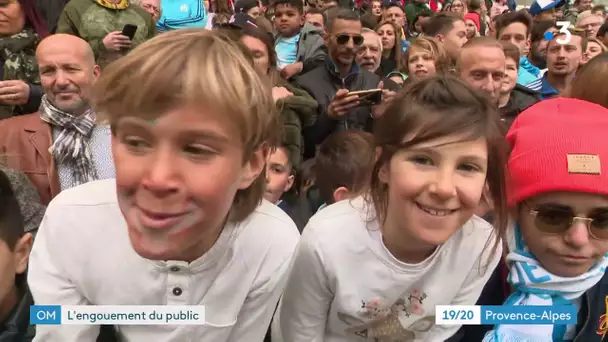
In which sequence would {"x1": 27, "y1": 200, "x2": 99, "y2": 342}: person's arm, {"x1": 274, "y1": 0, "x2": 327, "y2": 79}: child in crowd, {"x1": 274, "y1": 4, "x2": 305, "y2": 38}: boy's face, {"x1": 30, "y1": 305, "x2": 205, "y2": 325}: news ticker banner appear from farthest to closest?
{"x1": 274, "y1": 4, "x2": 305, "y2": 38}: boy's face
{"x1": 274, "y1": 0, "x2": 327, "y2": 79}: child in crowd
{"x1": 27, "y1": 200, "x2": 99, "y2": 342}: person's arm
{"x1": 30, "y1": 305, "x2": 205, "y2": 325}: news ticker banner

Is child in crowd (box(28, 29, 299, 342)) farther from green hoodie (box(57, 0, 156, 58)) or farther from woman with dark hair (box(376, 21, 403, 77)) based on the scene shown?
woman with dark hair (box(376, 21, 403, 77))

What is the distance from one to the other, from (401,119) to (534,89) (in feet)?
7.15

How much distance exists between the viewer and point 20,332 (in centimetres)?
126

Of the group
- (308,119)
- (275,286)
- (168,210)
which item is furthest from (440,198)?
(308,119)

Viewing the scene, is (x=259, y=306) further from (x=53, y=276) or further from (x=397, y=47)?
(x=397, y=47)

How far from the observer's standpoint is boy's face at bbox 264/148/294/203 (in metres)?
2.11

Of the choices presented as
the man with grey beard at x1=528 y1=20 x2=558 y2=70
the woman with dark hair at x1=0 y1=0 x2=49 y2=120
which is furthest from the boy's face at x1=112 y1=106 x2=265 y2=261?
the man with grey beard at x1=528 y1=20 x2=558 y2=70

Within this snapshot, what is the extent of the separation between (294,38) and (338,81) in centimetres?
128

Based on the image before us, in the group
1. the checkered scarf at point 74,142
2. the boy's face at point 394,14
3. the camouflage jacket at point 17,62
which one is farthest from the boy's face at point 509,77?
the boy's face at point 394,14

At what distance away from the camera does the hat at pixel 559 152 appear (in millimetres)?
1172

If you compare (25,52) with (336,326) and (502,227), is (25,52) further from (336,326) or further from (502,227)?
(502,227)

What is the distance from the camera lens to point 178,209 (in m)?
0.91

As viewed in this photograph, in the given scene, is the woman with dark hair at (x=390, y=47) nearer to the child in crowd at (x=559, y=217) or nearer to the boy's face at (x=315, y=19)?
the boy's face at (x=315, y=19)

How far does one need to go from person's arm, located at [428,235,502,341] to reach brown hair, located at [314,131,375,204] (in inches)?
Answer: 27.9
